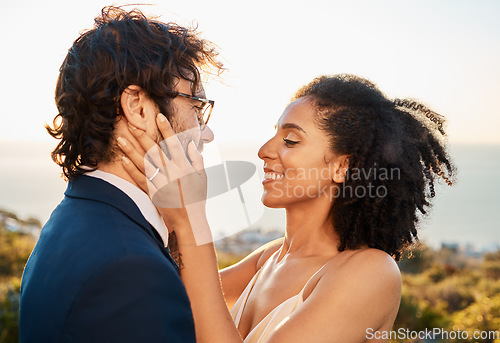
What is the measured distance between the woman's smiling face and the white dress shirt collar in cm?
96

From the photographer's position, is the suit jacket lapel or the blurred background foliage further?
the blurred background foliage

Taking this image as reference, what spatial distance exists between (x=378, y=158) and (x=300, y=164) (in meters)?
0.40

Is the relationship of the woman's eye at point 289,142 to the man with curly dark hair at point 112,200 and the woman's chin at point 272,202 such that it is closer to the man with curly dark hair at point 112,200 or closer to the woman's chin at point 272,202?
the woman's chin at point 272,202

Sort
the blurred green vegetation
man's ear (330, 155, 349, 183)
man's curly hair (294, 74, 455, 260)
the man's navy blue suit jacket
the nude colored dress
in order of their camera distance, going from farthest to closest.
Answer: the blurred green vegetation
man's ear (330, 155, 349, 183)
man's curly hair (294, 74, 455, 260)
the nude colored dress
the man's navy blue suit jacket

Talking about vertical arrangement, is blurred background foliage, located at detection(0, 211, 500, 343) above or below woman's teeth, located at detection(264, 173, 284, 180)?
below

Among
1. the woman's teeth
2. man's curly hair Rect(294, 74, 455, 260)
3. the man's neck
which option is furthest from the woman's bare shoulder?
the man's neck

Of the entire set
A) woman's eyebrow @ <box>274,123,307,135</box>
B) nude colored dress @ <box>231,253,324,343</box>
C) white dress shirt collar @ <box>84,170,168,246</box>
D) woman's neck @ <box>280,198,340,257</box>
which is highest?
woman's eyebrow @ <box>274,123,307,135</box>

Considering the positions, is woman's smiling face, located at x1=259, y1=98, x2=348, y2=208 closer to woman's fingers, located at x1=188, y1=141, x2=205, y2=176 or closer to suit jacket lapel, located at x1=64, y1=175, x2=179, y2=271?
woman's fingers, located at x1=188, y1=141, x2=205, y2=176

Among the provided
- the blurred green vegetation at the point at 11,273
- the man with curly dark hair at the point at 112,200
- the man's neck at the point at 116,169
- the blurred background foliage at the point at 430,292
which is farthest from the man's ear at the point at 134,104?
the blurred green vegetation at the point at 11,273

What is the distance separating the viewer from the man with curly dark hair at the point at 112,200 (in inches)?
49.3

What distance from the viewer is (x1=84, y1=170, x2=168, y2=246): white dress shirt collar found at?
1.62m

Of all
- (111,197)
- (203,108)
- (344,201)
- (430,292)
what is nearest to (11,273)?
(344,201)

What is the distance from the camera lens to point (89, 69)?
1.71m

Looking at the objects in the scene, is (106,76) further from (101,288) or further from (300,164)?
(300,164)
